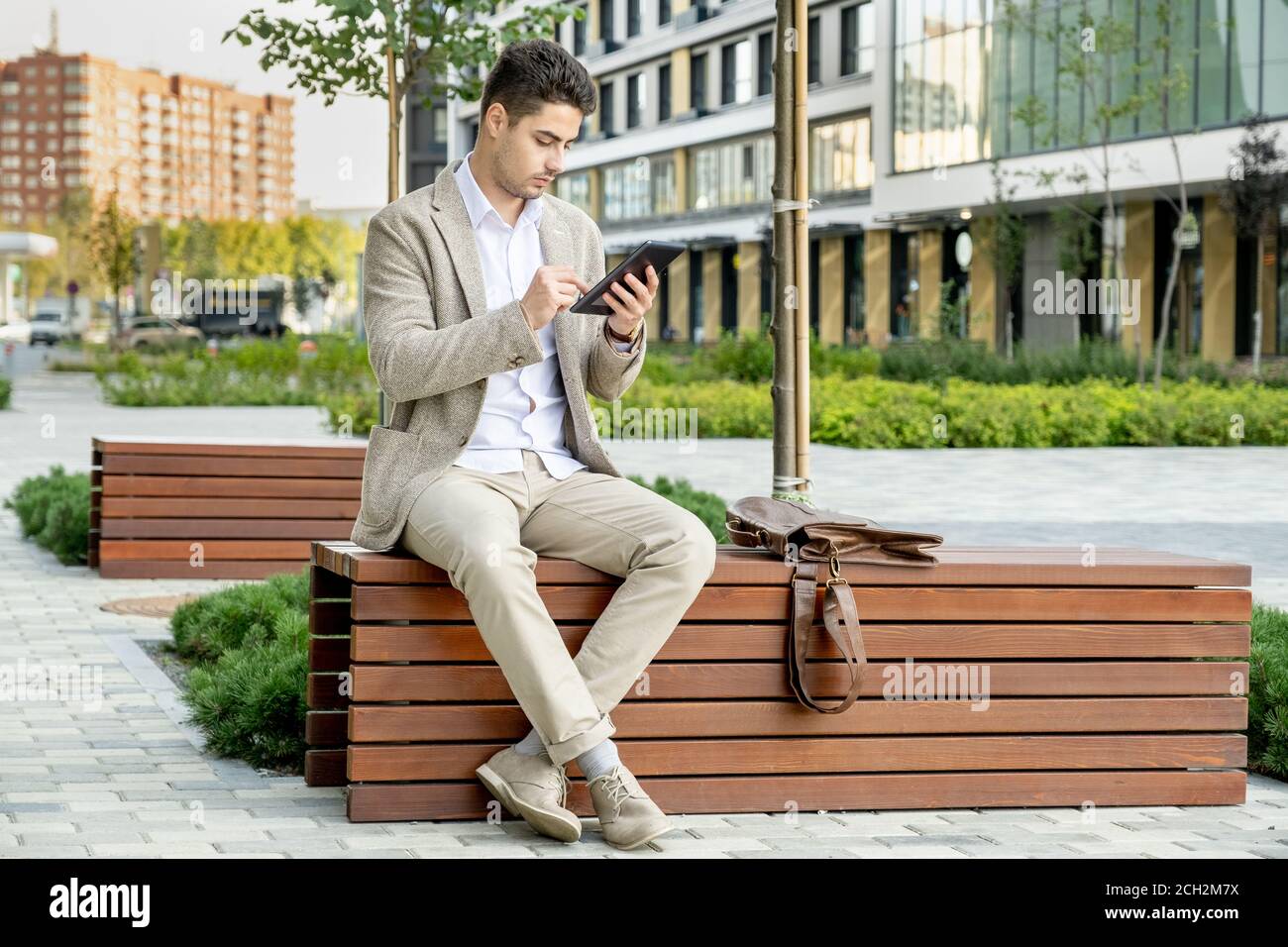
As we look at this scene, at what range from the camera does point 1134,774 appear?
4906 millimetres

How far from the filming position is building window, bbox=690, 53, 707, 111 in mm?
57844

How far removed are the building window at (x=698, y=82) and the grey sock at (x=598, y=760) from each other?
54734mm

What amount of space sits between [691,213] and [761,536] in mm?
54503

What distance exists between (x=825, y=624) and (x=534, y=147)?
147cm

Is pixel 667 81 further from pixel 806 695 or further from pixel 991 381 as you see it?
pixel 806 695

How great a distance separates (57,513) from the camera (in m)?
10.3

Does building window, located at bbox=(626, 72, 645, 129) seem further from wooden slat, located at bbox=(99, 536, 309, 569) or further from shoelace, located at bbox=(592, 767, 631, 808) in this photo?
shoelace, located at bbox=(592, 767, 631, 808)

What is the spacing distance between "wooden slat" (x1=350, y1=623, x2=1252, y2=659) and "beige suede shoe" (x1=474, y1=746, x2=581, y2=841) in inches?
11.2

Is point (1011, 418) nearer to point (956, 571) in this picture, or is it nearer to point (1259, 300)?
point (956, 571)

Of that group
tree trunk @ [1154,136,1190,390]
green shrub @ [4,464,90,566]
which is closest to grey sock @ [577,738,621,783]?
green shrub @ [4,464,90,566]

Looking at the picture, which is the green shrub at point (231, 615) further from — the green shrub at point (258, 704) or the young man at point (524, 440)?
the young man at point (524, 440)

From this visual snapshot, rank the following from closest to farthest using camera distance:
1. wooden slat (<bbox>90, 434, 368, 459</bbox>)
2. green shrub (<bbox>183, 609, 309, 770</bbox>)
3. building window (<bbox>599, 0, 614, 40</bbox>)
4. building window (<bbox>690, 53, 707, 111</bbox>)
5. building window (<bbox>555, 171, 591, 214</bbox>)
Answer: green shrub (<bbox>183, 609, 309, 770</bbox>) < wooden slat (<bbox>90, 434, 368, 459</bbox>) < building window (<bbox>690, 53, 707, 111</bbox>) < building window (<bbox>599, 0, 614, 40</bbox>) < building window (<bbox>555, 171, 591, 214</bbox>)
